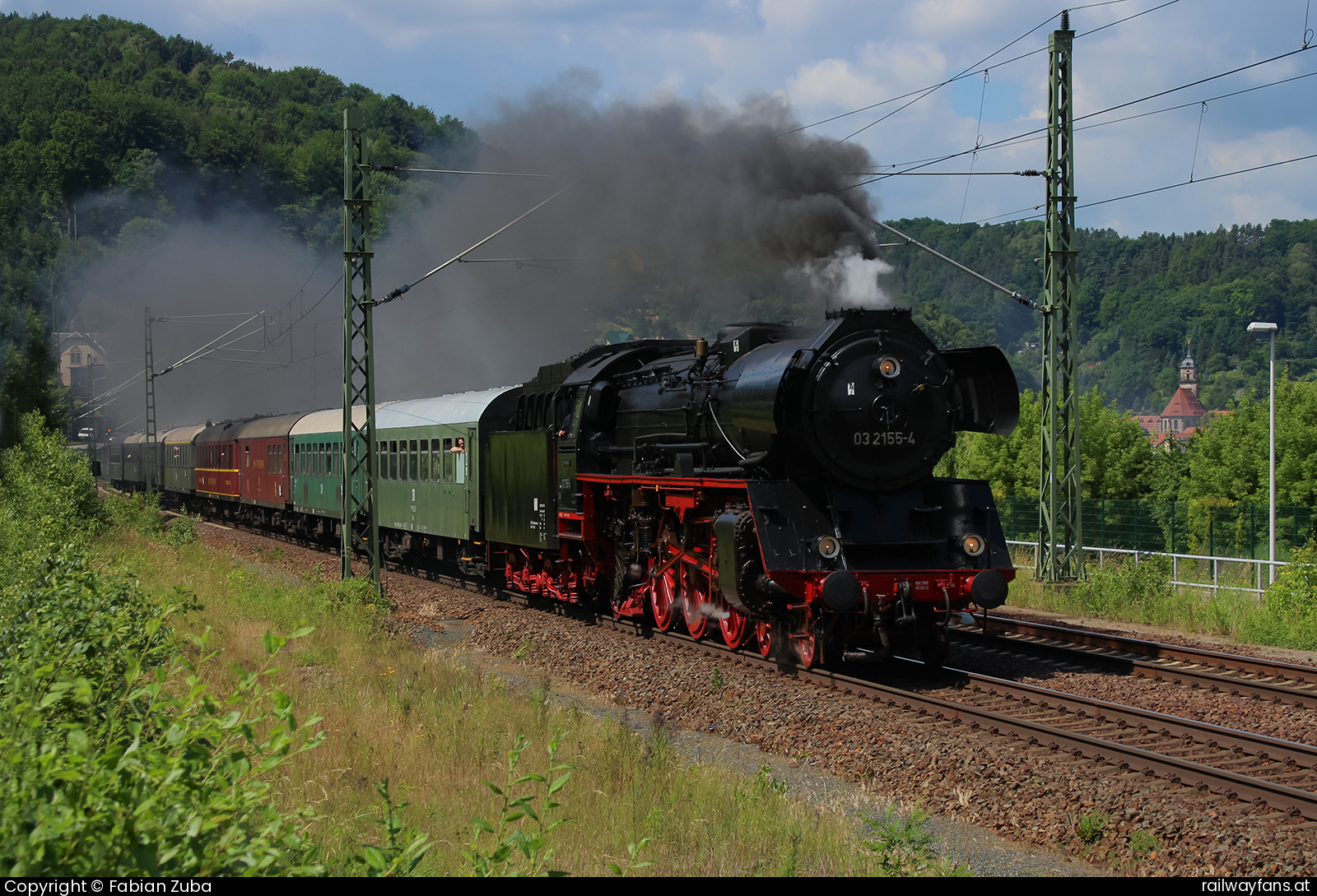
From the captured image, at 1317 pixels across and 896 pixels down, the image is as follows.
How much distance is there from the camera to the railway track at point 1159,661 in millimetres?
9609

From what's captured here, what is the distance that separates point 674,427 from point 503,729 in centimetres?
527

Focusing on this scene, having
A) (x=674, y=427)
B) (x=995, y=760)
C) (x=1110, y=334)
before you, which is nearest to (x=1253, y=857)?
(x=995, y=760)

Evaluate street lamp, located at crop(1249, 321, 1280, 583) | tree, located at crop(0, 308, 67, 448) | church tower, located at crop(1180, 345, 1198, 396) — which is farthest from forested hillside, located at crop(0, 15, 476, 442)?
church tower, located at crop(1180, 345, 1198, 396)

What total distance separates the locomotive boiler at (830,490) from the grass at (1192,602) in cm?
466

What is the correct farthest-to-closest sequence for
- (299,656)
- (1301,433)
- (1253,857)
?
1. (1301,433)
2. (299,656)
3. (1253,857)

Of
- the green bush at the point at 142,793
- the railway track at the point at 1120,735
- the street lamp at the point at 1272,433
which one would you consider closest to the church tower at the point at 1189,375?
the street lamp at the point at 1272,433

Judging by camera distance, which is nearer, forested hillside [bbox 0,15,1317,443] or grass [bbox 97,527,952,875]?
grass [bbox 97,527,952,875]

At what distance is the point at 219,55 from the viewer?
5069 inches

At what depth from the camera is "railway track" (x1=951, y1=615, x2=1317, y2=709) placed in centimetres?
961

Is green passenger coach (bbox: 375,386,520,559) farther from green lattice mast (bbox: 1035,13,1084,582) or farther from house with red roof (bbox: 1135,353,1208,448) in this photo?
house with red roof (bbox: 1135,353,1208,448)

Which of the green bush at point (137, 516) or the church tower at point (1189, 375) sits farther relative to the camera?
the church tower at point (1189, 375)

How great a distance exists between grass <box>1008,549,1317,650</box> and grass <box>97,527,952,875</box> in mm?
8684

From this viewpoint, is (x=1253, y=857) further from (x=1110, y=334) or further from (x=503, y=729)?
(x=1110, y=334)

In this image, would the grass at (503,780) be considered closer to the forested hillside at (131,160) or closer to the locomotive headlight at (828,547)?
the locomotive headlight at (828,547)
